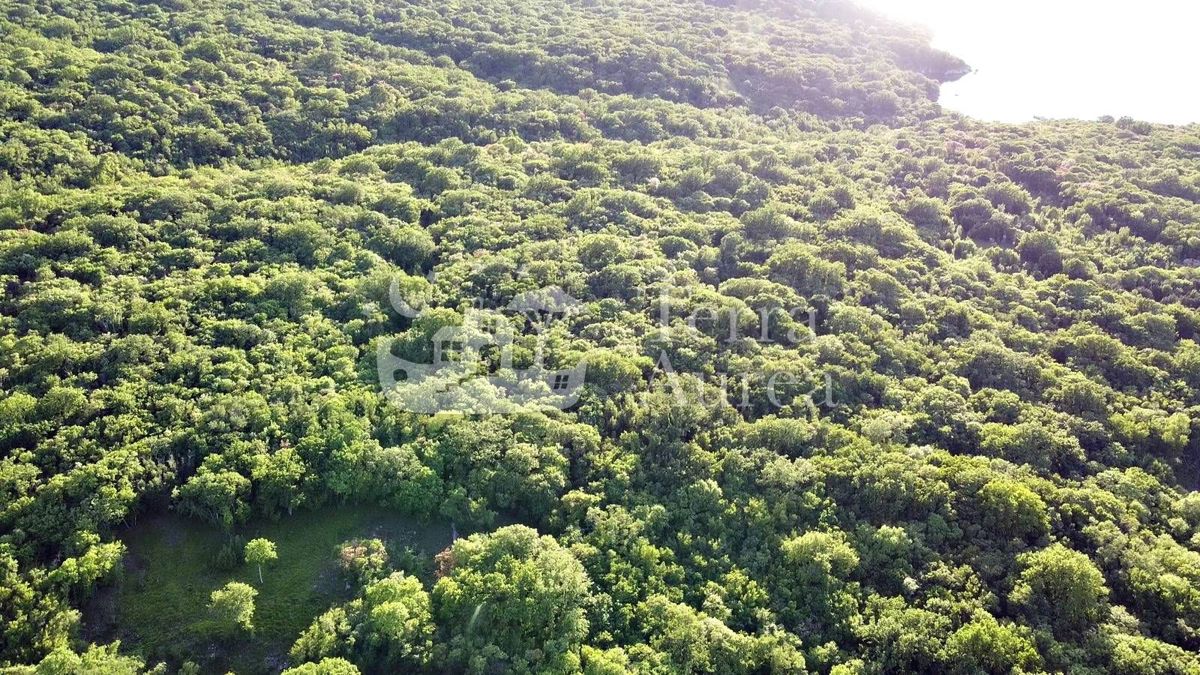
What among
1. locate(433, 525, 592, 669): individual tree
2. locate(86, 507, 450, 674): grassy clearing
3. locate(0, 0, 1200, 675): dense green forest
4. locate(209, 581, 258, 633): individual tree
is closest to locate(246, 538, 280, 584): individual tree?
locate(0, 0, 1200, 675): dense green forest

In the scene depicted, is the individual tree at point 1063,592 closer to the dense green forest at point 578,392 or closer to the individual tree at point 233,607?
the dense green forest at point 578,392

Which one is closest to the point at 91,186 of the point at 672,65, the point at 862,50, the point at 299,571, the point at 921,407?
the point at 299,571

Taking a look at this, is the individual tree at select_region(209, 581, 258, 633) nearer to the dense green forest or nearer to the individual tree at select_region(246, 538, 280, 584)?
the dense green forest

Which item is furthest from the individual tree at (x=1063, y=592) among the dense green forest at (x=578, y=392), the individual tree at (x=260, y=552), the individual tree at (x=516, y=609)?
the individual tree at (x=260, y=552)

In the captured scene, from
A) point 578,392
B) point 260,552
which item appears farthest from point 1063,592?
point 260,552

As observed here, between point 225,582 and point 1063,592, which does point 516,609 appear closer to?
point 225,582

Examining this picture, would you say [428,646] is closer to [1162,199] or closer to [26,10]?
[1162,199]

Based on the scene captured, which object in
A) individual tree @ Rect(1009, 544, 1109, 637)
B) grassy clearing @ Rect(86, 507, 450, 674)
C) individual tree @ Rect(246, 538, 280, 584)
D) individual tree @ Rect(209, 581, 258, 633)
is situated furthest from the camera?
individual tree @ Rect(246, 538, 280, 584)

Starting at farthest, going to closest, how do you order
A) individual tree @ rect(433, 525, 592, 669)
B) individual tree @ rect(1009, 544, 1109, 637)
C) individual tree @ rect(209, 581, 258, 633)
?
individual tree @ rect(1009, 544, 1109, 637)
individual tree @ rect(209, 581, 258, 633)
individual tree @ rect(433, 525, 592, 669)
